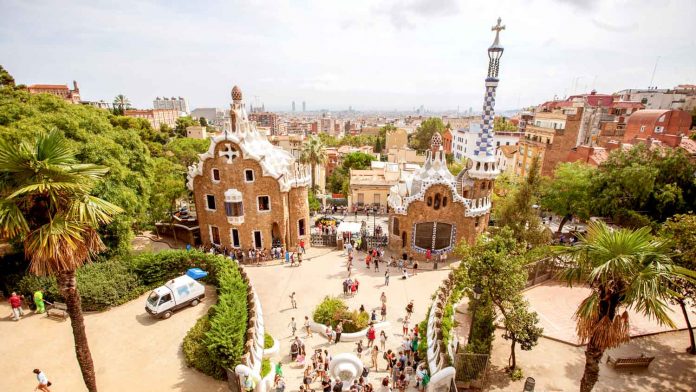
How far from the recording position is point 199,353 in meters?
15.4

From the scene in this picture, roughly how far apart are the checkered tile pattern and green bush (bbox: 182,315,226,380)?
2269 cm

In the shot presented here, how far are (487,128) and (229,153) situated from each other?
780 inches

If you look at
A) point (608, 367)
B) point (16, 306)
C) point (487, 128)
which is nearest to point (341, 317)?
point (608, 367)

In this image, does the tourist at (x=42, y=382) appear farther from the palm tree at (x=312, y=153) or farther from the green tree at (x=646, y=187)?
the green tree at (x=646, y=187)

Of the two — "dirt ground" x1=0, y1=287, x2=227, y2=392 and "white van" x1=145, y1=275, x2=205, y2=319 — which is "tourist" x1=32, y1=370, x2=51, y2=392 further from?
"white van" x1=145, y1=275, x2=205, y2=319

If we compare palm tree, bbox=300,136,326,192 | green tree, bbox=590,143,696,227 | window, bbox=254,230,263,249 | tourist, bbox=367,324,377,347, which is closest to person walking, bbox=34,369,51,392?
tourist, bbox=367,324,377,347

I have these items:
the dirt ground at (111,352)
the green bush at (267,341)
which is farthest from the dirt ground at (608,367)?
the dirt ground at (111,352)

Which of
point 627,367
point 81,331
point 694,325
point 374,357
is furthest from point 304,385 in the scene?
point 694,325

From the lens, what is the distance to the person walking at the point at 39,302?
1848 centimetres

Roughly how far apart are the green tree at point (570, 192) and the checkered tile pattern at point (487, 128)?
8.96 m

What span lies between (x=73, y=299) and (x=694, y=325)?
2824 cm

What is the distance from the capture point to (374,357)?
1600 centimetres

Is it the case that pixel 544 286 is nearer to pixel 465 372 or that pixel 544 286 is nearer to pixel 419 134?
pixel 465 372

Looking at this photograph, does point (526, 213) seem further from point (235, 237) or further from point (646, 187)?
point (235, 237)
